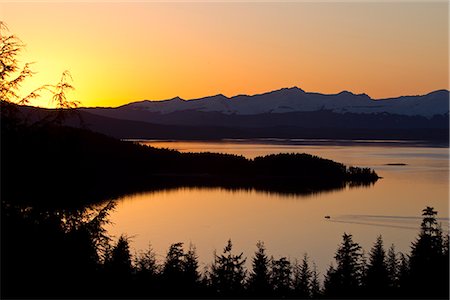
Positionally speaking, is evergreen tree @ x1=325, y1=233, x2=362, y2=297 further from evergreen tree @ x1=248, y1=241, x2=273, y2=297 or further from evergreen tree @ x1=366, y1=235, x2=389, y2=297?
evergreen tree @ x1=248, y1=241, x2=273, y2=297

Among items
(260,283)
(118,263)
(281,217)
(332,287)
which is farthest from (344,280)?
(281,217)

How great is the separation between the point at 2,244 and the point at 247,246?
95.5 ft

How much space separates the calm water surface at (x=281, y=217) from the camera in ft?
122

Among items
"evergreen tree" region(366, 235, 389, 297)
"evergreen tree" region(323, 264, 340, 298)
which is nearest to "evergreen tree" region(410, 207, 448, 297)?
"evergreen tree" region(366, 235, 389, 297)

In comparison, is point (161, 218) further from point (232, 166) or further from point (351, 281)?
point (232, 166)

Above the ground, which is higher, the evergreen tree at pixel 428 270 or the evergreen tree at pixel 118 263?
the evergreen tree at pixel 118 263

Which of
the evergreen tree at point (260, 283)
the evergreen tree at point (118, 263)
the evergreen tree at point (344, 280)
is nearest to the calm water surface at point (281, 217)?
the evergreen tree at point (344, 280)

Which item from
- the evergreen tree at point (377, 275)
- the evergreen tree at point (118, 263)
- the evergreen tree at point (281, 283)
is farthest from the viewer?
the evergreen tree at point (377, 275)

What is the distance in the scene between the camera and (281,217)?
163ft

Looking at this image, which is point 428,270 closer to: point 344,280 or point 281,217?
point 344,280

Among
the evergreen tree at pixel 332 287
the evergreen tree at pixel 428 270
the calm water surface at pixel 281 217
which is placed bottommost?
the calm water surface at pixel 281 217

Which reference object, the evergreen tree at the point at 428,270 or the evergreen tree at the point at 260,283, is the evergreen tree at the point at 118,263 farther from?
the evergreen tree at the point at 428,270

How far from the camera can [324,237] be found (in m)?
39.6

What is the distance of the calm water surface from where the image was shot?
1467 inches
